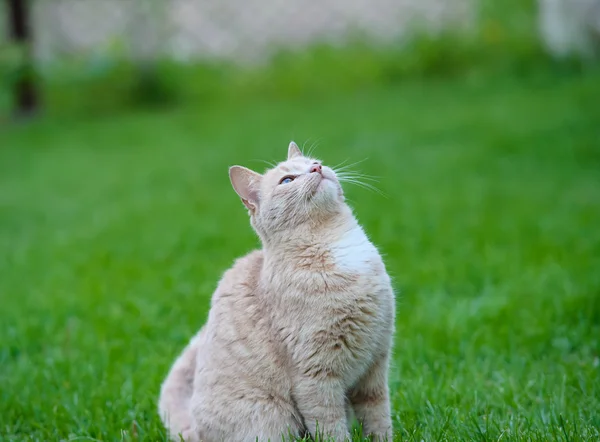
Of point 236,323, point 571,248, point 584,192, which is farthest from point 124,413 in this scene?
point 584,192

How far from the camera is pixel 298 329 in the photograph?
2.72 metres

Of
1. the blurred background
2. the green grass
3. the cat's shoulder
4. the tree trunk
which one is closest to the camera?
the cat's shoulder

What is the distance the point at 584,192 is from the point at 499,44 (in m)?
5.91

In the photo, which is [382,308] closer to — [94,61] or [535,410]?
[535,410]

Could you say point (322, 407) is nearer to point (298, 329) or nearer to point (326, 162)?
point (298, 329)

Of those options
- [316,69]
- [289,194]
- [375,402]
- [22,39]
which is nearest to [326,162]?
[289,194]

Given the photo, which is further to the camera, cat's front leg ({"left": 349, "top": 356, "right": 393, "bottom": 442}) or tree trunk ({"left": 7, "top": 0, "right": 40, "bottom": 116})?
tree trunk ({"left": 7, "top": 0, "right": 40, "bottom": 116})

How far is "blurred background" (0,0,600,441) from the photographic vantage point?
147 inches

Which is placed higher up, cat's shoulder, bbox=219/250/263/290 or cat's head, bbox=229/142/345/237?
cat's head, bbox=229/142/345/237

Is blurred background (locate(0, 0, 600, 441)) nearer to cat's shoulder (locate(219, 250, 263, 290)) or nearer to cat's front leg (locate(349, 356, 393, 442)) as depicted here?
cat's front leg (locate(349, 356, 393, 442))

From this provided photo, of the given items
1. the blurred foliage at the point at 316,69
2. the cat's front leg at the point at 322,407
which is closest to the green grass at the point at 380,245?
the cat's front leg at the point at 322,407

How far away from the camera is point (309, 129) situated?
971cm

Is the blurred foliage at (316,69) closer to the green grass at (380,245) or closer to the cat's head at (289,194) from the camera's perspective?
the green grass at (380,245)

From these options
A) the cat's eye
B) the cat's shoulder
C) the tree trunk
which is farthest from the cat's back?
the tree trunk
